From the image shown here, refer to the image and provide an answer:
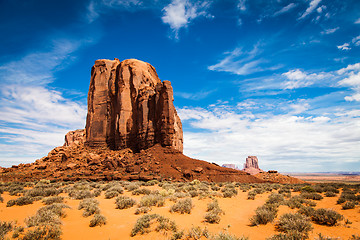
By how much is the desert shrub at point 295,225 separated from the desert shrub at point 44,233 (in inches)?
295

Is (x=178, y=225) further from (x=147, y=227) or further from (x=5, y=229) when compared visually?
(x=5, y=229)

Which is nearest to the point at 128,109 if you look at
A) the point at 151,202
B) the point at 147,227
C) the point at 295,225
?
the point at 151,202

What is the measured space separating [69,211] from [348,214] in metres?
13.2

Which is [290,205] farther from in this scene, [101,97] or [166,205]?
[101,97]

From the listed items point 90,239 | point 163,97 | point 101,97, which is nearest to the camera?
point 90,239

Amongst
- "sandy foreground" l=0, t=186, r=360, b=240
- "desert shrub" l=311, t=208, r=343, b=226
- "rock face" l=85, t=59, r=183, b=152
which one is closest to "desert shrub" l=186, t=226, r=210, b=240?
"sandy foreground" l=0, t=186, r=360, b=240

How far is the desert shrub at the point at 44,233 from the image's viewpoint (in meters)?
5.12

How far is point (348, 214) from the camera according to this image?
295 inches

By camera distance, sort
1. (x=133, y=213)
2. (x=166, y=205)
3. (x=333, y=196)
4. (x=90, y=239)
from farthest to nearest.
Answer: (x=333, y=196) < (x=166, y=205) < (x=133, y=213) < (x=90, y=239)

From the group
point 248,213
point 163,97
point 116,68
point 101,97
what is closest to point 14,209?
point 248,213

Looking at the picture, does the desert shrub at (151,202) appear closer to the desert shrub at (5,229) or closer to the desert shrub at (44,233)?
the desert shrub at (44,233)

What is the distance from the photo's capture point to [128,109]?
147ft

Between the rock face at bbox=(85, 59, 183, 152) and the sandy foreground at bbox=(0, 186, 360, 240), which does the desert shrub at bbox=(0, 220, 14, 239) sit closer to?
the sandy foreground at bbox=(0, 186, 360, 240)

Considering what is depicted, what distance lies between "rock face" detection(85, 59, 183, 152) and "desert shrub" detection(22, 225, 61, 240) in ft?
102
